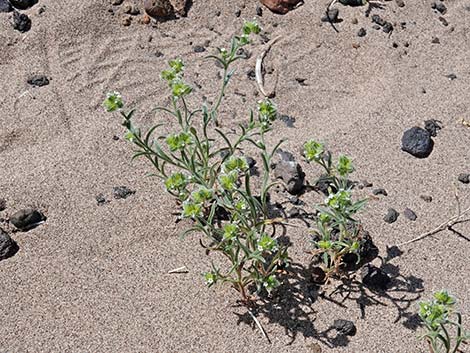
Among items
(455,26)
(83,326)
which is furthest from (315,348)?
(455,26)

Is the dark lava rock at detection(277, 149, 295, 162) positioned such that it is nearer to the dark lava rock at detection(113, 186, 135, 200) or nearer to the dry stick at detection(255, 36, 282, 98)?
the dry stick at detection(255, 36, 282, 98)

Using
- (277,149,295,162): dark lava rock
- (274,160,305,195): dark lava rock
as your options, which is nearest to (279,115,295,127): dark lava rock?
(277,149,295,162): dark lava rock

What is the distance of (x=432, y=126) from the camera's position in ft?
13.8

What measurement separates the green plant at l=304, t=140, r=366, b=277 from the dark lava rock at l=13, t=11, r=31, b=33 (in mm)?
2383

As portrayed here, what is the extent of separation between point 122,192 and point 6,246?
2.15 feet

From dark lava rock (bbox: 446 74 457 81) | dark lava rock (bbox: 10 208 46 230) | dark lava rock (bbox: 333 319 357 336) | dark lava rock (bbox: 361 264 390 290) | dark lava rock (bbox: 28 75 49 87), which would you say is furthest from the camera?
dark lava rock (bbox: 446 74 457 81)

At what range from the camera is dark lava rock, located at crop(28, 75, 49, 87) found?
4.43 m

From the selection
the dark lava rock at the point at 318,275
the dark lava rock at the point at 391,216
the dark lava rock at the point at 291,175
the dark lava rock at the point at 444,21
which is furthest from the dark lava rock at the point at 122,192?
the dark lava rock at the point at 444,21

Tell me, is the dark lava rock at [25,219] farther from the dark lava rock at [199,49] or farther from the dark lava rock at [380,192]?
the dark lava rock at [380,192]

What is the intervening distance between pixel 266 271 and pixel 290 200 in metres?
0.65

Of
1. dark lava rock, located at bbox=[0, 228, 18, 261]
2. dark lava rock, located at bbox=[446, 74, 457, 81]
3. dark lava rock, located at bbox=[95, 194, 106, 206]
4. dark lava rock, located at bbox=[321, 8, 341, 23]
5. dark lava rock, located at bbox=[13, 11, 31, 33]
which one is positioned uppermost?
dark lava rock, located at bbox=[13, 11, 31, 33]

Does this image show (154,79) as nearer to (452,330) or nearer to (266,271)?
(266,271)

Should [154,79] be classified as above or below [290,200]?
above

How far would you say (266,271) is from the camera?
323cm
